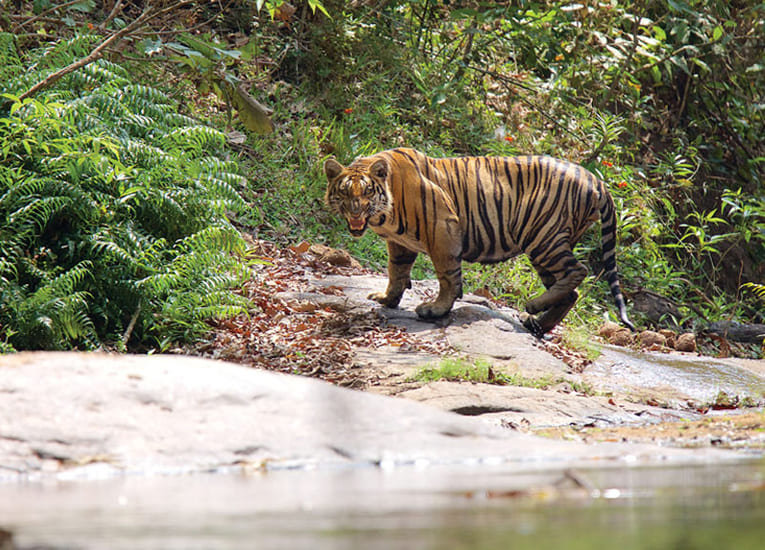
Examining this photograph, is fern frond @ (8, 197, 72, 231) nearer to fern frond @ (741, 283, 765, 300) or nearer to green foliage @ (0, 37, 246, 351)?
green foliage @ (0, 37, 246, 351)

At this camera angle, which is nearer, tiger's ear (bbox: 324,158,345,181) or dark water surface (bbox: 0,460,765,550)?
dark water surface (bbox: 0,460,765,550)

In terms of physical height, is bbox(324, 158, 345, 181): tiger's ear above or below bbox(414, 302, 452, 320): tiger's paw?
above

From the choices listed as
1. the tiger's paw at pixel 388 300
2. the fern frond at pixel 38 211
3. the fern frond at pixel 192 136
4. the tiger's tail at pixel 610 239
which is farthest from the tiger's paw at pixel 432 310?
the fern frond at pixel 38 211

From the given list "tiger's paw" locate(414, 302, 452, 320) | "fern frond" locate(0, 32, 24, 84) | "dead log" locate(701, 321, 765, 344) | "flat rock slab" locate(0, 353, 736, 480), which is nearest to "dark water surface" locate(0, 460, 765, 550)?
"flat rock slab" locate(0, 353, 736, 480)

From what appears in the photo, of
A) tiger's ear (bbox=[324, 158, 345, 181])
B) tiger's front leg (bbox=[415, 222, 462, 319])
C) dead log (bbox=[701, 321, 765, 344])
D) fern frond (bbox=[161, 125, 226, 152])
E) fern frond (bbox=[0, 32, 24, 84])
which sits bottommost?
dead log (bbox=[701, 321, 765, 344])

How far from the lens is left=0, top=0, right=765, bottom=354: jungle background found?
692cm

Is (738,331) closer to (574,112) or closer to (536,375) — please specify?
(574,112)

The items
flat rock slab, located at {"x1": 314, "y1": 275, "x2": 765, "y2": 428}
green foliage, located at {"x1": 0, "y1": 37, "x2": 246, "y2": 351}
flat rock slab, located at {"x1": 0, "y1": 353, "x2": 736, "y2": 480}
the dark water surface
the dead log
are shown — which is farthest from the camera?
the dead log

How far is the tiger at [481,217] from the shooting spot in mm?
7699

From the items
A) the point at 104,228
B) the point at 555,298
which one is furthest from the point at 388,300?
the point at 104,228

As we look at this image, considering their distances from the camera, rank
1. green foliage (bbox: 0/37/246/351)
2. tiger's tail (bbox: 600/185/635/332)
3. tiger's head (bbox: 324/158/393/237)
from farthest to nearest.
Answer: tiger's tail (bbox: 600/185/635/332), tiger's head (bbox: 324/158/393/237), green foliage (bbox: 0/37/246/351)

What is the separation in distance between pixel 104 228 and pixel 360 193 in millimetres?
1903

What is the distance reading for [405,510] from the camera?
93.0 inches

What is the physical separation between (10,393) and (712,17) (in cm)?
1184
